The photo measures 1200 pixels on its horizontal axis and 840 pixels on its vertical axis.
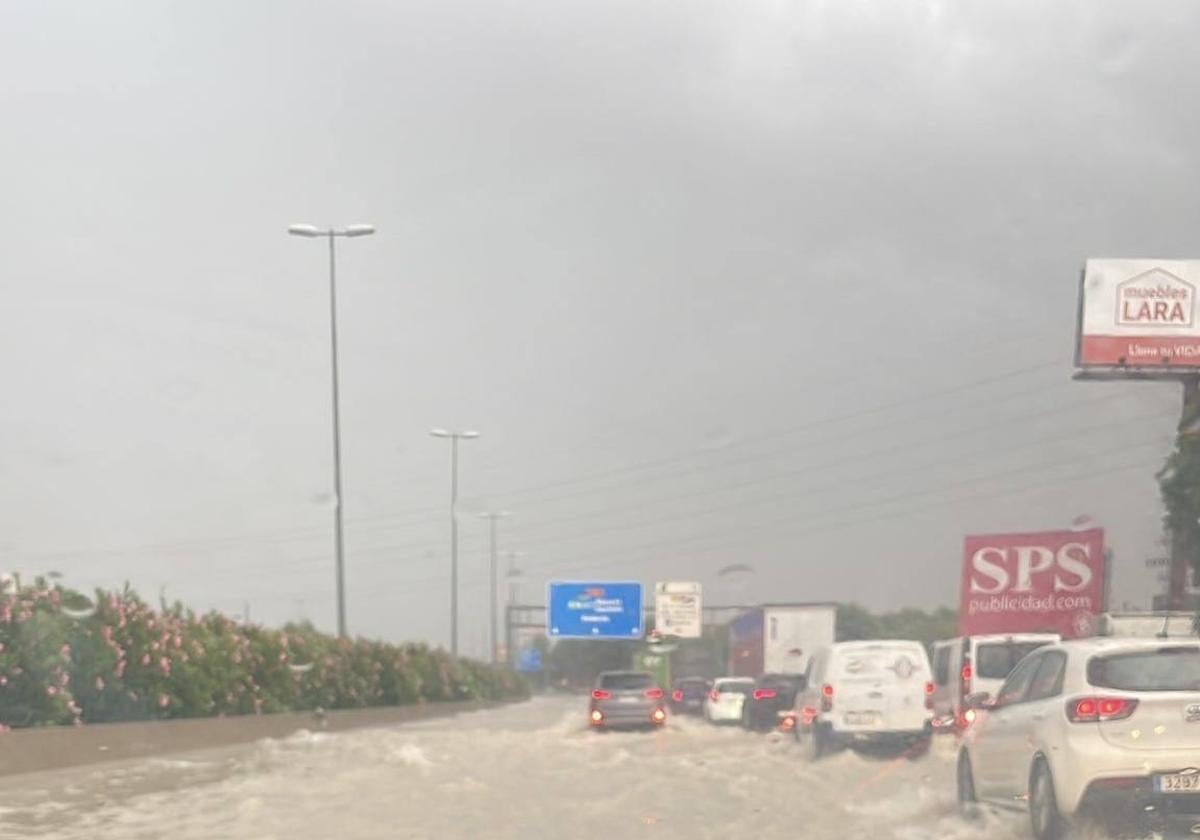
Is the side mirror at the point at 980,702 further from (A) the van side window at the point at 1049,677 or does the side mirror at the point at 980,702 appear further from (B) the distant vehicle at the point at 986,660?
(B) the distant vehicle at the point at 986,660

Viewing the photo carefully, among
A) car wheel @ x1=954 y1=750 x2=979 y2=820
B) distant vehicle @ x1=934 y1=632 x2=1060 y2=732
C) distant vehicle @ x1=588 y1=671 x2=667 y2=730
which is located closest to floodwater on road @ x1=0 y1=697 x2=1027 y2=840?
car wheel @ x1=954 y1=750 x2=979 y2=820

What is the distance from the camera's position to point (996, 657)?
25188mm

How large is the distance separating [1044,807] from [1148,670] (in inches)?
47.9

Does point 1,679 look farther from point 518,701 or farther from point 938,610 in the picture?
point 518,701

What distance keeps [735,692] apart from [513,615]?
1269 inches

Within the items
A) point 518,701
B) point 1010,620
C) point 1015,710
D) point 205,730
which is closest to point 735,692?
point 1010,620

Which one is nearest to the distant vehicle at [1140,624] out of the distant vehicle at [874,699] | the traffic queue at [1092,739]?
the distant vehicle at [874,699]

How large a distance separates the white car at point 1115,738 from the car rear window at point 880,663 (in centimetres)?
1181

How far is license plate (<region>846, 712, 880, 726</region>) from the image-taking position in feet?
78.4

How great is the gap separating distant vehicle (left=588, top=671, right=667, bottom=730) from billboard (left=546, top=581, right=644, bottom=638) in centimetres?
1861

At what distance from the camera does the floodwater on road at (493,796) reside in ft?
A: 46.8

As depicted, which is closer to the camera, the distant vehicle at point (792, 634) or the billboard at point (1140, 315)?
the distant vehicle at point (792, 634)

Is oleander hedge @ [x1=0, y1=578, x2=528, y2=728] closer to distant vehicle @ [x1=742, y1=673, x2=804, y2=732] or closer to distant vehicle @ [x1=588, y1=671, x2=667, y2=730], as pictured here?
distant vehicle @ [x1=588, y1=671, x2=667, y2=730]

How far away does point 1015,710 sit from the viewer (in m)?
12.9
